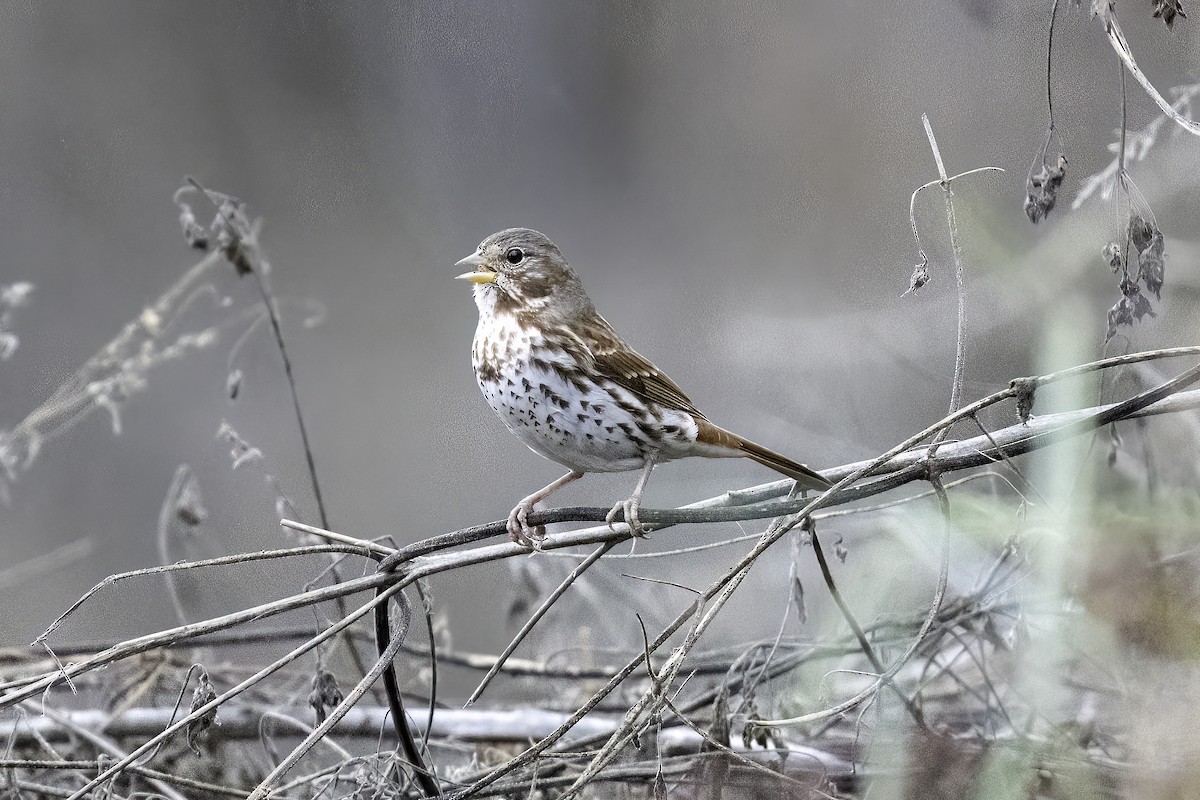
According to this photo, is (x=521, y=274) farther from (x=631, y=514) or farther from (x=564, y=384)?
(x=631, y=514)

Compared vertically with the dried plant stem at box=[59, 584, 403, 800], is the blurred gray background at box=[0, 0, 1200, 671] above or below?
above

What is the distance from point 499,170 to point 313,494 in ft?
2.58

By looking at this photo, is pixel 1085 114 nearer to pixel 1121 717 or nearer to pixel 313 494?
→ pixel 1121 717

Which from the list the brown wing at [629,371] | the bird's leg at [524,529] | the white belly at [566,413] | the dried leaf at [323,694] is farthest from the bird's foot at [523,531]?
the dried leaf at [323,694]

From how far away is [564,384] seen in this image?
4.47ft

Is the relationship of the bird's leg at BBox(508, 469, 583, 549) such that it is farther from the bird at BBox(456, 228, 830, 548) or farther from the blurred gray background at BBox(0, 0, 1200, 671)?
the blurred gray background at BBox(0, 0, 1200, 671)

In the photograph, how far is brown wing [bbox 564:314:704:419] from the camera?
1395 millimetres

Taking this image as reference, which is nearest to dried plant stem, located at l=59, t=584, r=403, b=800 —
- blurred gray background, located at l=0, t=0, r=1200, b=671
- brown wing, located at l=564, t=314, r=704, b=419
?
brown wing, located at l=564, t=314, r=704, b=419

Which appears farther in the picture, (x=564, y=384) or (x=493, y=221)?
(x=493, y=221)

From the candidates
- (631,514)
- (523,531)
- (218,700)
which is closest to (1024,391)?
(631,514)

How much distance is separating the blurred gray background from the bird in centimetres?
50

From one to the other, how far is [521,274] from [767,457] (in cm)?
41

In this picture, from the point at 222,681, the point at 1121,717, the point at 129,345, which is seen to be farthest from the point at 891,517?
the point at 129,345

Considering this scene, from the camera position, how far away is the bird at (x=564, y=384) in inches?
53.0
